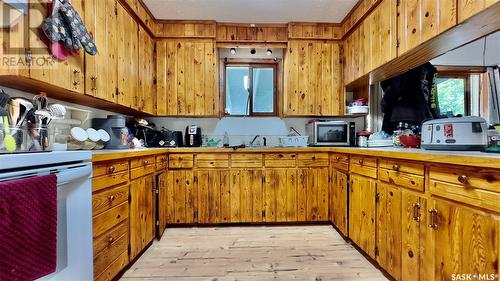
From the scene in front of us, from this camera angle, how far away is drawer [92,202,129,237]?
1412 mm

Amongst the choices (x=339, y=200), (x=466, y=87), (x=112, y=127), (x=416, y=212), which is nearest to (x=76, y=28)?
(x=112, y=127)

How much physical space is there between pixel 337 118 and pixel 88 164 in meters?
3.12

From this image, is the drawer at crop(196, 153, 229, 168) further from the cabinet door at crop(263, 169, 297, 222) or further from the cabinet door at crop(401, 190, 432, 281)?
the cabinet door at crop(401, 190, 432, 281)

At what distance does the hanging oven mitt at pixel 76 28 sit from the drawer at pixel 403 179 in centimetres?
229

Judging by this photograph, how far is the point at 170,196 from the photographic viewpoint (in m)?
2.85

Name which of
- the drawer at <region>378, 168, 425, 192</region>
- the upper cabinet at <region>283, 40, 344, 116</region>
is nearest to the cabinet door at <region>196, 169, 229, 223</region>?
the upper cabinet at <region>283, 40, 344, 116</region>

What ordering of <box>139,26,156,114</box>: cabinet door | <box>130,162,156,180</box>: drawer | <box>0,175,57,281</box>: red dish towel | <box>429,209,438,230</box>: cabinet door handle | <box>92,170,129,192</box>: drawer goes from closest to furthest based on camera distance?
1. <box>0,175,57,281</box>: red dish towel
2. <box>429,209,438,230</box>: cabinet door handle
3. <box>92,170,129,192</box>: drawer
4. <box>130,162,156,180</box>: drawer
5. <box>139,26,156,114</box>: cabinet door

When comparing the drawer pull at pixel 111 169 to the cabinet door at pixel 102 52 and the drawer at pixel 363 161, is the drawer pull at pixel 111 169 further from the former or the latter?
the drawer at pixel 363 161

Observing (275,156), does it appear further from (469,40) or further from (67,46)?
(67,46)

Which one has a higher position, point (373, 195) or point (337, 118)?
point (337, 118)

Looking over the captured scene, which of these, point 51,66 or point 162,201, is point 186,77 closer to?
point 162,201

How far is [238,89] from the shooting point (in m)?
3.65

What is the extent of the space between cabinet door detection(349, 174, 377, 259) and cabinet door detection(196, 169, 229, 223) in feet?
4.57

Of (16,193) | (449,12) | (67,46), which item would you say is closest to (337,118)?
(449,12)
